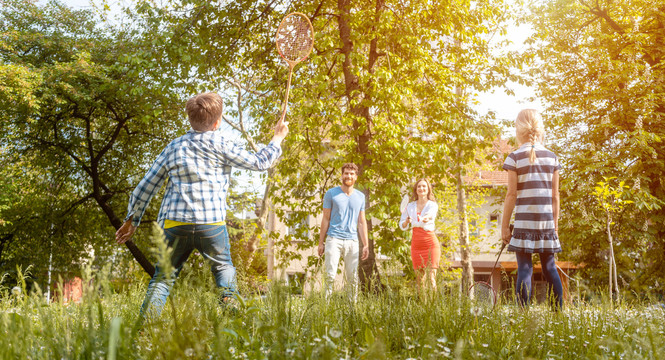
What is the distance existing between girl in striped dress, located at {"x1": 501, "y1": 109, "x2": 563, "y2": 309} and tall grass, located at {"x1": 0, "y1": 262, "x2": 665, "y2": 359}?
982 mm

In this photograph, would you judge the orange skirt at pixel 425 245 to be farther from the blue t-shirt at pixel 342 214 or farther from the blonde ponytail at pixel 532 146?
the blonde ponytail at pixel 532 146

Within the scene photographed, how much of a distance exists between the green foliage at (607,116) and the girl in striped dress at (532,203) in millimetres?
8528

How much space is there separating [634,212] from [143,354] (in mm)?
15714

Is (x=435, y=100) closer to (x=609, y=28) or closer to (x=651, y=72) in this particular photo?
(x=651, y=72)

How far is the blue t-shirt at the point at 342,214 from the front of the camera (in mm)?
6926

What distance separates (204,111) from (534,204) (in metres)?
3.18

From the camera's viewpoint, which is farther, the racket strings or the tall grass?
the racket strings

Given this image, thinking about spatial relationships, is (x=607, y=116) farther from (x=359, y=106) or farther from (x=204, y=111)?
(x=204, y=111)

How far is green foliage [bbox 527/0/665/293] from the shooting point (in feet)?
46.0

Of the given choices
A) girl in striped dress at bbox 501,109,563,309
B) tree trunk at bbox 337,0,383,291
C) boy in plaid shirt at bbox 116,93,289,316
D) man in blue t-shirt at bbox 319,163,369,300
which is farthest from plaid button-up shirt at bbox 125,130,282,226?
tree trunk at bbox 337,0,383,291

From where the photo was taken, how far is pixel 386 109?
1022 cm

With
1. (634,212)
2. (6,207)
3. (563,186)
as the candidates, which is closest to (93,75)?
(6,207)

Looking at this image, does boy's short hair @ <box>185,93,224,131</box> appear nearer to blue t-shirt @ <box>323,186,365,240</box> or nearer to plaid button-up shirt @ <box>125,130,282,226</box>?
plaid button-up shirt @ <box>125,130,282,226</box>

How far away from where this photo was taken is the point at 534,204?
197 inches
